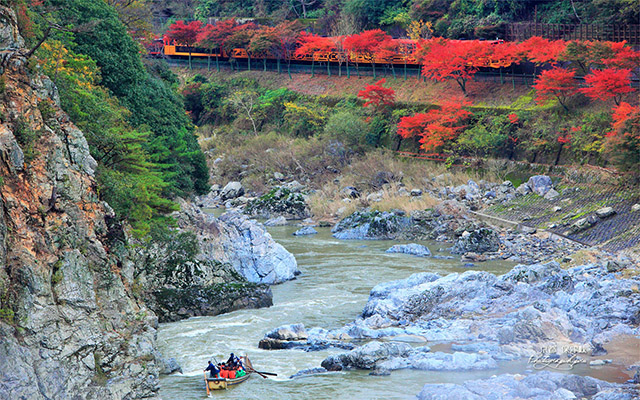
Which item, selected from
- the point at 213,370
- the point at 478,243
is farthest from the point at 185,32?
the point at 213,370

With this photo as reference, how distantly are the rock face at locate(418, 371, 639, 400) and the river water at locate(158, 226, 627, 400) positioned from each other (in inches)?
28.8

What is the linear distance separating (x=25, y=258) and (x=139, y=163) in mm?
7431

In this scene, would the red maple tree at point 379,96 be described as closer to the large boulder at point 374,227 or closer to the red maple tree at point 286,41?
the red maple tree at point 286,41

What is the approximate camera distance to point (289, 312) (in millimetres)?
24094

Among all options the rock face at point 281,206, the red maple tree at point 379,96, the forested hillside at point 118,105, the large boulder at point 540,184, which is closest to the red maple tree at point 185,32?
the red maple tree at point 379,96

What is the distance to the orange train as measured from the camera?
56281 millimetres

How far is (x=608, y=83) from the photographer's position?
130 feet

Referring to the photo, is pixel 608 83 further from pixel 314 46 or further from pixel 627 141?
pixel 314 46

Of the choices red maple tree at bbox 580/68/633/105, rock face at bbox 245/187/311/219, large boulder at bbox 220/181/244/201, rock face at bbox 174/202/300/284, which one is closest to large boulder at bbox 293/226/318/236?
rock face at bbox 245/187/311/219

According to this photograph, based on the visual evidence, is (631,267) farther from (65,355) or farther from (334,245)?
(65,355)

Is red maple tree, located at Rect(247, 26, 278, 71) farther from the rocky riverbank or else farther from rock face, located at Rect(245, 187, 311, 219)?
the rocky riverbank

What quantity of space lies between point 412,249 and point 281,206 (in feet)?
38.6

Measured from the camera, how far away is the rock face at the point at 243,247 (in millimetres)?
27719

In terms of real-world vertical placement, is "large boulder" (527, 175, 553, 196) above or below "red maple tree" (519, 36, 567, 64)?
below
